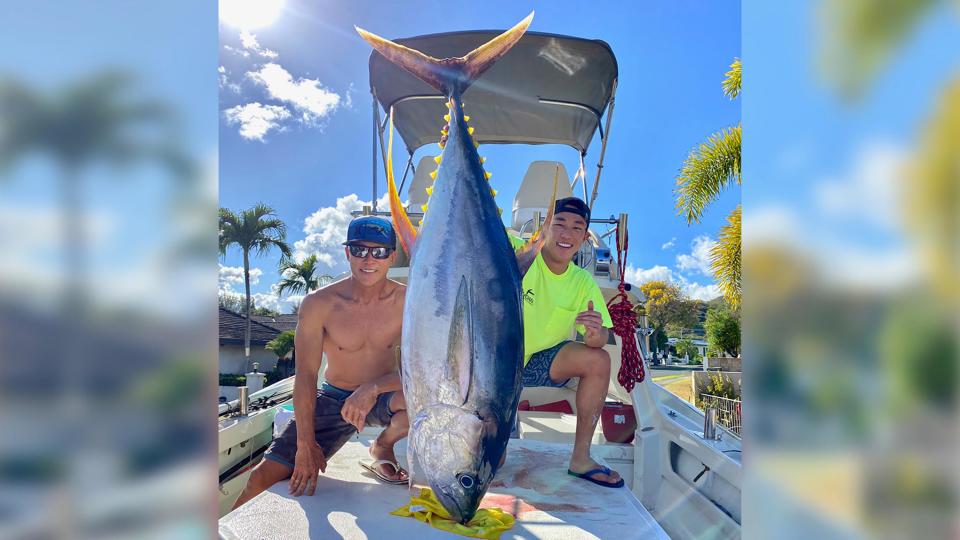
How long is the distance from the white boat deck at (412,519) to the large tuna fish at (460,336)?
30cm

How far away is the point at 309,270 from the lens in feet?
93.6

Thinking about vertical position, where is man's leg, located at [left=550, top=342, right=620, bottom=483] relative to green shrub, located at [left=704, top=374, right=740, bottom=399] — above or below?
above

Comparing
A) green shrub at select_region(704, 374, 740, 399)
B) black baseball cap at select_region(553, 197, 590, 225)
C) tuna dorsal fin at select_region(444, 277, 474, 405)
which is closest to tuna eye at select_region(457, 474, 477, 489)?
tuna dorsal fin at select_region(444, 277, 474, 405)

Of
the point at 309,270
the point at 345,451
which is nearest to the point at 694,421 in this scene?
the point at 345,451

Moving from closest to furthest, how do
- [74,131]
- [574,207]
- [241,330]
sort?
1. [74,131]
2. [574,207]
3. [241,330]

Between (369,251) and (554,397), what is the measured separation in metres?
2.87

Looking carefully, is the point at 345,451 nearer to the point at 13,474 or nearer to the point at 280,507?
the point at 280,507

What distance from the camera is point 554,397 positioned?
468 centimetres

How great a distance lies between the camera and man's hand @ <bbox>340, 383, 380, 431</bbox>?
2.15m

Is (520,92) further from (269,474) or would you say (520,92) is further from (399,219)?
(269,474)

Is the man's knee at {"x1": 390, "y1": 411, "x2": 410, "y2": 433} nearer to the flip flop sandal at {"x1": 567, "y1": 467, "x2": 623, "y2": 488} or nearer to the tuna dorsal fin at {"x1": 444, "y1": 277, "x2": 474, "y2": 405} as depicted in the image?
the flip flop sandal at {"x1": 567, "y1": 467, "x2": 623, "y2": 488}

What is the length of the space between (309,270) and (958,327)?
29.7 m

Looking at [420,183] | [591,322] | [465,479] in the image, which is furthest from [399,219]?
[420,183]

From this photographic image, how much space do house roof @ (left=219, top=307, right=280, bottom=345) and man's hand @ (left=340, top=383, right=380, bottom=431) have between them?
17860 millimetres
